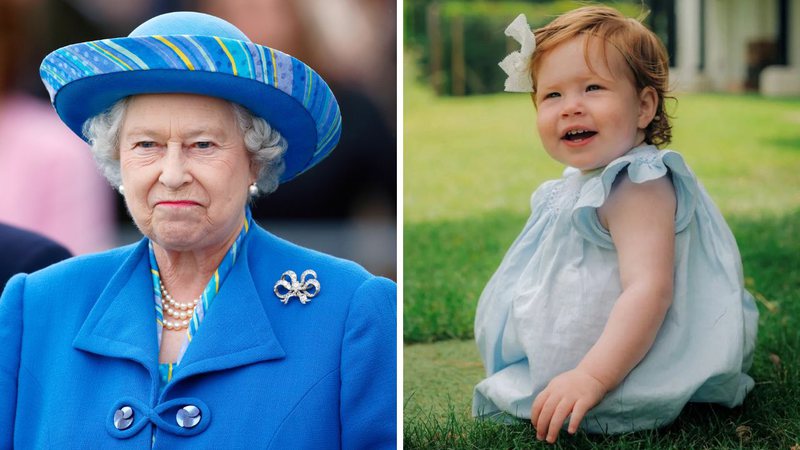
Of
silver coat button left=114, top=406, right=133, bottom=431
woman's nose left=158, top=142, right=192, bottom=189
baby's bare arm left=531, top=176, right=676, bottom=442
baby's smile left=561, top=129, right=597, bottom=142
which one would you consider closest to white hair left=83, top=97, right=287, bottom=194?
woman's nose left=158, top=142, right=192, bottom=189

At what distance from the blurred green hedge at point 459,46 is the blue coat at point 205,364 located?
919cm

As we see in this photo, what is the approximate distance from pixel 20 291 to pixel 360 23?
4.76 feet

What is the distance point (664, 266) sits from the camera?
3094 mm

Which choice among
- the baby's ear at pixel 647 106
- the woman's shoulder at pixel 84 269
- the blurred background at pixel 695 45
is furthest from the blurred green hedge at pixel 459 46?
the woman's shoulder at pixel 84 269

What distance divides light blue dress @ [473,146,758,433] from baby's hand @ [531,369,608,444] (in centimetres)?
12

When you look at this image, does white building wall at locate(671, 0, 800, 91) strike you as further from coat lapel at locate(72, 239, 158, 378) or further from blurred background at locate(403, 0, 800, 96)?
coat lapel at locate(72, 239, 158, 378)

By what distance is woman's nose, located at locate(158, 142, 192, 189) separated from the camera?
8.76ft

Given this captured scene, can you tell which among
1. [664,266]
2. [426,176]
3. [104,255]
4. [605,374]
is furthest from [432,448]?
[426,176]

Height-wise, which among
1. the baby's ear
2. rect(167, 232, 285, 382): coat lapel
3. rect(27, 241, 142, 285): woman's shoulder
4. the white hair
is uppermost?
the baby's ear

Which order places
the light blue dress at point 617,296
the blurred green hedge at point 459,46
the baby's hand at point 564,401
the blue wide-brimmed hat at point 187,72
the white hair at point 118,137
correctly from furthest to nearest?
1. the blurred green hedge at point 459,46
2. the light blue dress at point 617,296
3. the baby's hand at point 564,401
4. the white hair at point 118,137
5. the blue wide-brimmed hat at point 187,72

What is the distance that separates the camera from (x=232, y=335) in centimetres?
277

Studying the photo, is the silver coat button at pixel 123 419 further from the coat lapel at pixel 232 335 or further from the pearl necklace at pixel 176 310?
the pearl necklace at pixel 176 310

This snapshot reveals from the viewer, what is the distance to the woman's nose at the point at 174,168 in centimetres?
267

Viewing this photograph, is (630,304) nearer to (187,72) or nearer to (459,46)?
(187,72)
